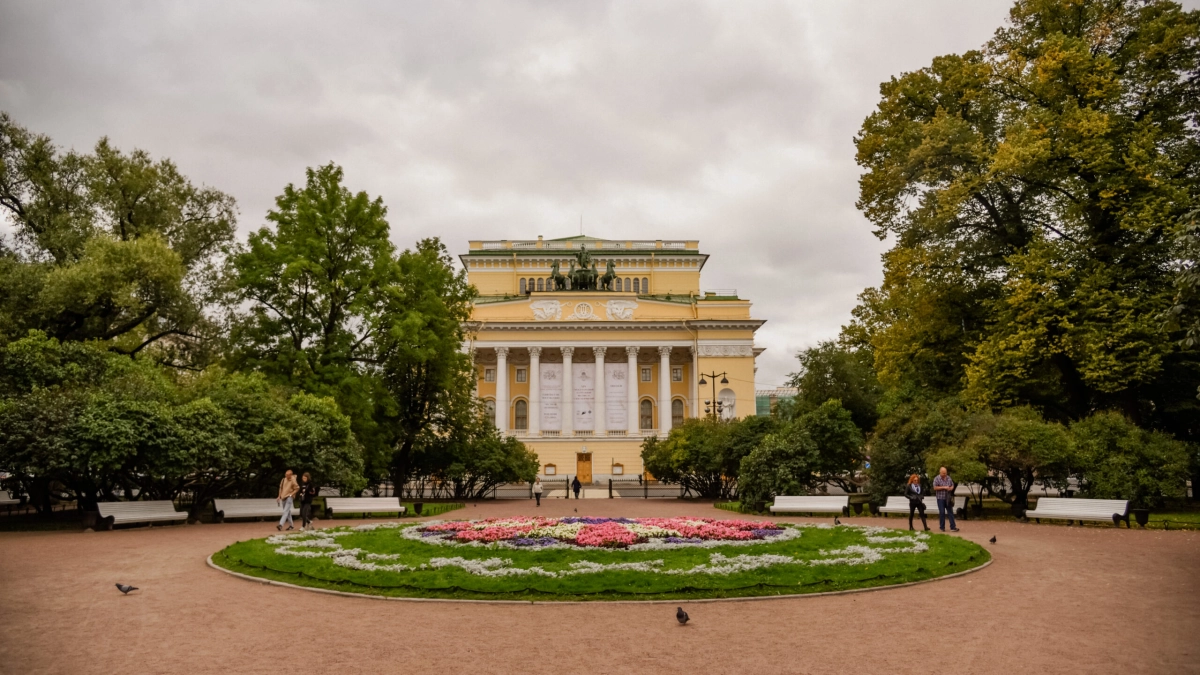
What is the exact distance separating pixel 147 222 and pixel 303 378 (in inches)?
393

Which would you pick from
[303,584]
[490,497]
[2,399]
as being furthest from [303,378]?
[303,584]

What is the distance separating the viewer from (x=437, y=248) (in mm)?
35312

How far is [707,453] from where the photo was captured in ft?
112

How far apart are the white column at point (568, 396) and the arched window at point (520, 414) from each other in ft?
13.2

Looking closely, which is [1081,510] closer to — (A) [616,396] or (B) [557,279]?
(A) [616,396]

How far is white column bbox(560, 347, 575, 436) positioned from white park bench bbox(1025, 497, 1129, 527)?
44.4 m

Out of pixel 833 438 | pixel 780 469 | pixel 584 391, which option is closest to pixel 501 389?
pixel 584 391

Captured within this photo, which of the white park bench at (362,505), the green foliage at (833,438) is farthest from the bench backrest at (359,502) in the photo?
the green foliage at (833,438)

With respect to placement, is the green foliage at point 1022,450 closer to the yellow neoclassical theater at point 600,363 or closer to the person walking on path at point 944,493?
the person walking on path at point 944,493

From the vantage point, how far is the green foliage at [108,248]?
24.6 metres

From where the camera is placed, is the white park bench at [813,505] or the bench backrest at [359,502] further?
the bench backrest at [359,502]

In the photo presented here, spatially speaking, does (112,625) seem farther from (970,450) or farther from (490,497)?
(490,497)

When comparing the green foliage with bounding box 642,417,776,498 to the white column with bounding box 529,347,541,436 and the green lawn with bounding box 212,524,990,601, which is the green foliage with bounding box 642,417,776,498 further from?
the white column with bounding box 529,347,541,436

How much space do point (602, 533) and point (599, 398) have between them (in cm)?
4789
